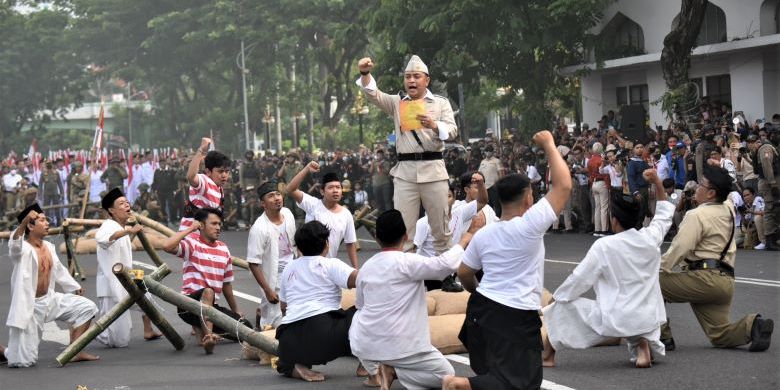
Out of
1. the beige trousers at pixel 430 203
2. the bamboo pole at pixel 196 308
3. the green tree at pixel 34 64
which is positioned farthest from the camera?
the green tree at pixel 34 64

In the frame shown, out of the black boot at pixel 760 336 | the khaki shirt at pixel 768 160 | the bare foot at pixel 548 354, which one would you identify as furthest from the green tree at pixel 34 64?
the black boot at pixel 760 336

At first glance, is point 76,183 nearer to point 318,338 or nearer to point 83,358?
point 83,358

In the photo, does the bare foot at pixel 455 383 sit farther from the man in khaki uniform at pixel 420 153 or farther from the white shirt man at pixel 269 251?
the white shirt man at pixel 269 251

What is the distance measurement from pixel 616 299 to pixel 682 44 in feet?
63.9

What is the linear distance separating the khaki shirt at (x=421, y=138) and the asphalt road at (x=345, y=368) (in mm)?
1877

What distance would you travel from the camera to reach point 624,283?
9.90 metres

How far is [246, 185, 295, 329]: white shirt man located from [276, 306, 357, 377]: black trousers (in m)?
1.88

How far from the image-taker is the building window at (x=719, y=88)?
30.7 metres

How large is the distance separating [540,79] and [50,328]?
20447mm

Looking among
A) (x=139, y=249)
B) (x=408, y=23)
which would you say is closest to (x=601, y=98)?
(x=408, y=23)

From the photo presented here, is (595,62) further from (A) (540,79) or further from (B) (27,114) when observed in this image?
(B) (27,114)

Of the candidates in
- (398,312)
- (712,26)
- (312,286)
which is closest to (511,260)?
(398,312)

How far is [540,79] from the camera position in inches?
1294

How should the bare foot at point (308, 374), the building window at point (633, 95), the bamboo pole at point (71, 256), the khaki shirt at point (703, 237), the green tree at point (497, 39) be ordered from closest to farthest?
the bare foot at point (308, 374) → the khaki shirt at point (703, 237) → the bamboo pole at point (71, 256) → the green tree at point (497, 39) → the building window at point (633, 95)
